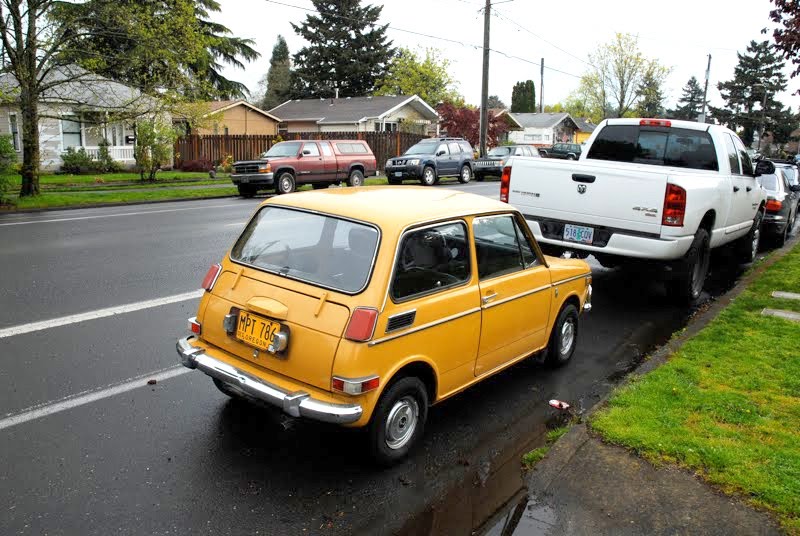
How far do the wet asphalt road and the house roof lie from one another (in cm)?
3829

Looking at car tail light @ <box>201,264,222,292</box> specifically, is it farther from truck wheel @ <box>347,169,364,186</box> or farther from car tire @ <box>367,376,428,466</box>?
truck wheel @ <box>347,169,364,186</box>

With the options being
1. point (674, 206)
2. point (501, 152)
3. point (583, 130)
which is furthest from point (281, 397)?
point (583, 130)

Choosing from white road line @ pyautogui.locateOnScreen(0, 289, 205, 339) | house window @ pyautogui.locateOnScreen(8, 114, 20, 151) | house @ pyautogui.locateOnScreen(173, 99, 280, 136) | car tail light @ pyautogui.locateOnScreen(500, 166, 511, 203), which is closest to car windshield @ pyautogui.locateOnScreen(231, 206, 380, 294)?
white road line @ pyautogui.locateOnScreen(0, 289, 205, 339)

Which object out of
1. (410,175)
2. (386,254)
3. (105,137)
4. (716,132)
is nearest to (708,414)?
(386,254)

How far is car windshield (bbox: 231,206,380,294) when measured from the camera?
407 cm

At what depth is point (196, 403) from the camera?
16.1 feet

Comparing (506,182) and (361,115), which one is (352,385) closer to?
(506,182)

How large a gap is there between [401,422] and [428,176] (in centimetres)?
2309

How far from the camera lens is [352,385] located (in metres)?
3.70

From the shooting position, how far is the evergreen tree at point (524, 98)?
93938 mm

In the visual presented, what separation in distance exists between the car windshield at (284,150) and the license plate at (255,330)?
18631mm

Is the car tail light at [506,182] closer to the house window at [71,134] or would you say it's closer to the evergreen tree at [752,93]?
the house window at [71,134]

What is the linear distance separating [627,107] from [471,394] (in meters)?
67.8

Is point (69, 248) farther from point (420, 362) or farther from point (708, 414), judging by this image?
point (708, 414)
